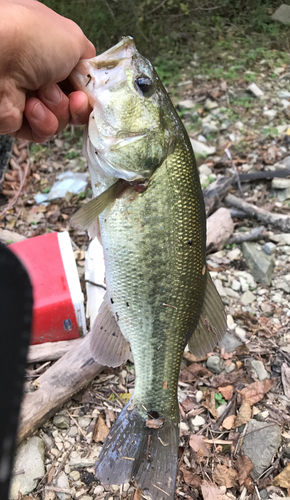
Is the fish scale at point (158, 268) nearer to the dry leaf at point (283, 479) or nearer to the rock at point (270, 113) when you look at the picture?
the dry leaf at point (283, 479)

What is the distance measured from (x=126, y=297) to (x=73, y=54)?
3.73ft

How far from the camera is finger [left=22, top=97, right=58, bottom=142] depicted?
1.79 meters

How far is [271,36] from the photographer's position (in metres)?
5.73

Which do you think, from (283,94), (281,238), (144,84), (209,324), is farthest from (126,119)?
(283,94)

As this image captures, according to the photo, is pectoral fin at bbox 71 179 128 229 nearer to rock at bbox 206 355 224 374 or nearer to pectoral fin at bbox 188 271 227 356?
pectoral fin at bbox 188 271 227 356

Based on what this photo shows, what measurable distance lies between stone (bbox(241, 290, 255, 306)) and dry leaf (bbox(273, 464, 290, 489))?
1328 mm

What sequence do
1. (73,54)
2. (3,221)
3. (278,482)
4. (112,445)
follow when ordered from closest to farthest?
(73,54), (112,445), (278,482), (3,221)

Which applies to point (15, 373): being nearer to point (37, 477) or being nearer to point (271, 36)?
point (37, 477)

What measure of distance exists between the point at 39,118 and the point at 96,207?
676 millimetres

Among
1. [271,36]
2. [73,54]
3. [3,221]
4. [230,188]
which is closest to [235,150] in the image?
[230,188]

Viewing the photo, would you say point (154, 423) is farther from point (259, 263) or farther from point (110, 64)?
point (259, 263)

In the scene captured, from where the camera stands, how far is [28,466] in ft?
7.06

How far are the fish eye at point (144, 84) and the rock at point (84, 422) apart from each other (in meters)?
2.14

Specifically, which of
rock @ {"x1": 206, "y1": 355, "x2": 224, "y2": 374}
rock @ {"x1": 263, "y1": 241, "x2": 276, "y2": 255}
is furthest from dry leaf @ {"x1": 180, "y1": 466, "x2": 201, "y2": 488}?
rock @ {"x1": 263, "y1": 241, "x2": 276, "y2": 255}
